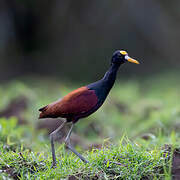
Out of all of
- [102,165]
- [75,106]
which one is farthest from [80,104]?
[102,165]

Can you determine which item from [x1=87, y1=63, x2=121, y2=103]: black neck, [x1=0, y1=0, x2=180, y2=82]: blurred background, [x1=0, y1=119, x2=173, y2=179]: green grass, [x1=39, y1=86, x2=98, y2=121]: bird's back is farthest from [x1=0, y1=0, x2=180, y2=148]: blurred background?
[x1=0, y1=119, x2=173, y2=179]: green grass

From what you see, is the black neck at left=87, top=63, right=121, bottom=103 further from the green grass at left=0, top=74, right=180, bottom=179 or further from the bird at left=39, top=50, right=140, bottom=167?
the green grass at left=0, top=74, right=180, bottom=179

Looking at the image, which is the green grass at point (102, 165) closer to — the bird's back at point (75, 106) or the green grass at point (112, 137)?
the green grass at point (112, 137)

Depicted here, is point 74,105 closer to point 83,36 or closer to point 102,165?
point 102,165

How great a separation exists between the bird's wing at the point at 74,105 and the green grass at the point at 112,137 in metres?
0.45

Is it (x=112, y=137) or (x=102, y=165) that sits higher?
(x=102, y=165)

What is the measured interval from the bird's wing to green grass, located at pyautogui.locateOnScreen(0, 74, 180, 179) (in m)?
0.45

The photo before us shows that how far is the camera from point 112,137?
7.24 metres

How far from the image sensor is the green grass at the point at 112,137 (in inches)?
167

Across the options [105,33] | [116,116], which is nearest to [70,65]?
[105,33]

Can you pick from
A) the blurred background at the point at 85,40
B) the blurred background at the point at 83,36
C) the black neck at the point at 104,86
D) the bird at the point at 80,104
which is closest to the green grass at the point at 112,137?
the bird at the point at 80,104

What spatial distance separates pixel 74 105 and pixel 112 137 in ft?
8.87

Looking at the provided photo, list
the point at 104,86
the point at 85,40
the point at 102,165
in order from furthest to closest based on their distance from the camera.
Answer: the point at 85,40, the point at 104,86, the point at 102,165

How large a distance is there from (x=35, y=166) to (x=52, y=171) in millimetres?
341
